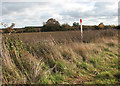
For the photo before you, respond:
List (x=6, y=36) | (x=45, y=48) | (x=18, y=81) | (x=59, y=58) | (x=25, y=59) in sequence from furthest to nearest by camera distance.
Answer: (x=45, y=48)
(x=59, y=58)
(x=6, y=36)
(x=25, y=59)
(x=18, y=81)

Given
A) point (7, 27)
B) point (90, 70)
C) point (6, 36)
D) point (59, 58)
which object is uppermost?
point (7, 27)

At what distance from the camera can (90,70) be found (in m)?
3.80

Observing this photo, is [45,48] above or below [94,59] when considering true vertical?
above

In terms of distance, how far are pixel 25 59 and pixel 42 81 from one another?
0.95 meters

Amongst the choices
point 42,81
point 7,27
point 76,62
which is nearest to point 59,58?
point 76,62

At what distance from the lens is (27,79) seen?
9.28ft

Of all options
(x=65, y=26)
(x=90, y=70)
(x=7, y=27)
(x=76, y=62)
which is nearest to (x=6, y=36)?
(x=7, y=27)

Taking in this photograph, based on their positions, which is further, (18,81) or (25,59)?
(25,59)

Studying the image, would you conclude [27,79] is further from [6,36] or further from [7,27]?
[7,27]

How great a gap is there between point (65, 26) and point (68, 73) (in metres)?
7.19

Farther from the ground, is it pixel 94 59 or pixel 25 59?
pixel 25 59

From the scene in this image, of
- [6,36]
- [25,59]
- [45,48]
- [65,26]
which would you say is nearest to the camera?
[25,59]

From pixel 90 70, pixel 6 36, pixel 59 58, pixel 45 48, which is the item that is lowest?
pixel 90 70

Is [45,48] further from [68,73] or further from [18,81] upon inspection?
[18,81]
